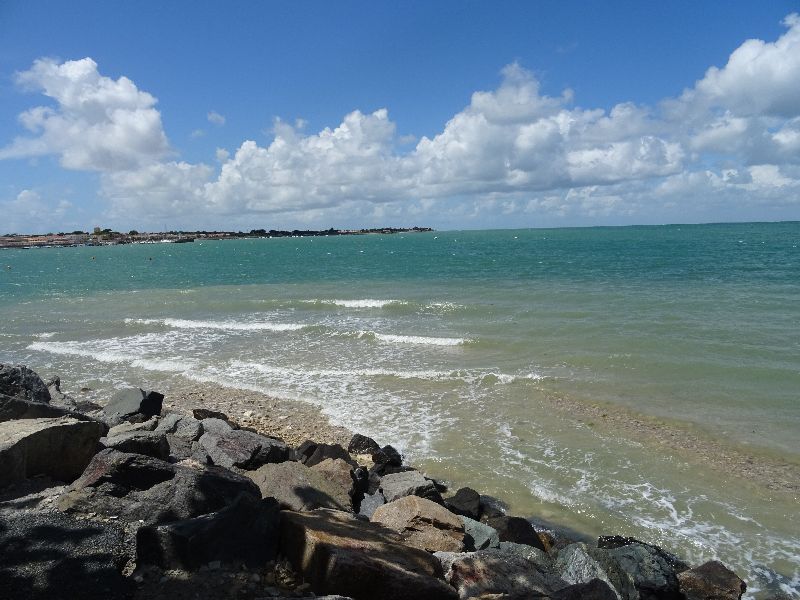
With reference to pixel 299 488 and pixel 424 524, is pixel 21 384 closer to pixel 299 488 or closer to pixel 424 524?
pixel 299 488

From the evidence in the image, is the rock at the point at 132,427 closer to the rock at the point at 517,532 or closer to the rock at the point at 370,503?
the rock at the point at 370,503

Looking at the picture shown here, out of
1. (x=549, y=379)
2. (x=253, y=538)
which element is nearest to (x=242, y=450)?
(x=253, y=538)

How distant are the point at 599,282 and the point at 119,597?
37.3 metres

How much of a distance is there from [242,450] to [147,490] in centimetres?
333

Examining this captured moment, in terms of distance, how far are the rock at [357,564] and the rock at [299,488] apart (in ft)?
5.62

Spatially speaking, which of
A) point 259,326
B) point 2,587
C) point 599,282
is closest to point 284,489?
point 2,587

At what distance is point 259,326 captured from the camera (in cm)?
2495

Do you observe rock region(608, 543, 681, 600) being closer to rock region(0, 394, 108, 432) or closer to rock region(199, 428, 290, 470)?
rock region(199, 428, 290, 470)

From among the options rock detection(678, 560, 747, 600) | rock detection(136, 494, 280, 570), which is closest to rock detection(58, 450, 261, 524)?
rock detection(136, 494, 280, 570)

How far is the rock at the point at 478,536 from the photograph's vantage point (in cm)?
684

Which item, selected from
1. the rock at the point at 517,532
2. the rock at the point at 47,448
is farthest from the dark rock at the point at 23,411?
the rock at the point at 517,532

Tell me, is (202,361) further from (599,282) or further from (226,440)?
(599,282)

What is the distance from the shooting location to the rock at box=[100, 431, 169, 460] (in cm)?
699

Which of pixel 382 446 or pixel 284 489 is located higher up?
pixel 284 489
